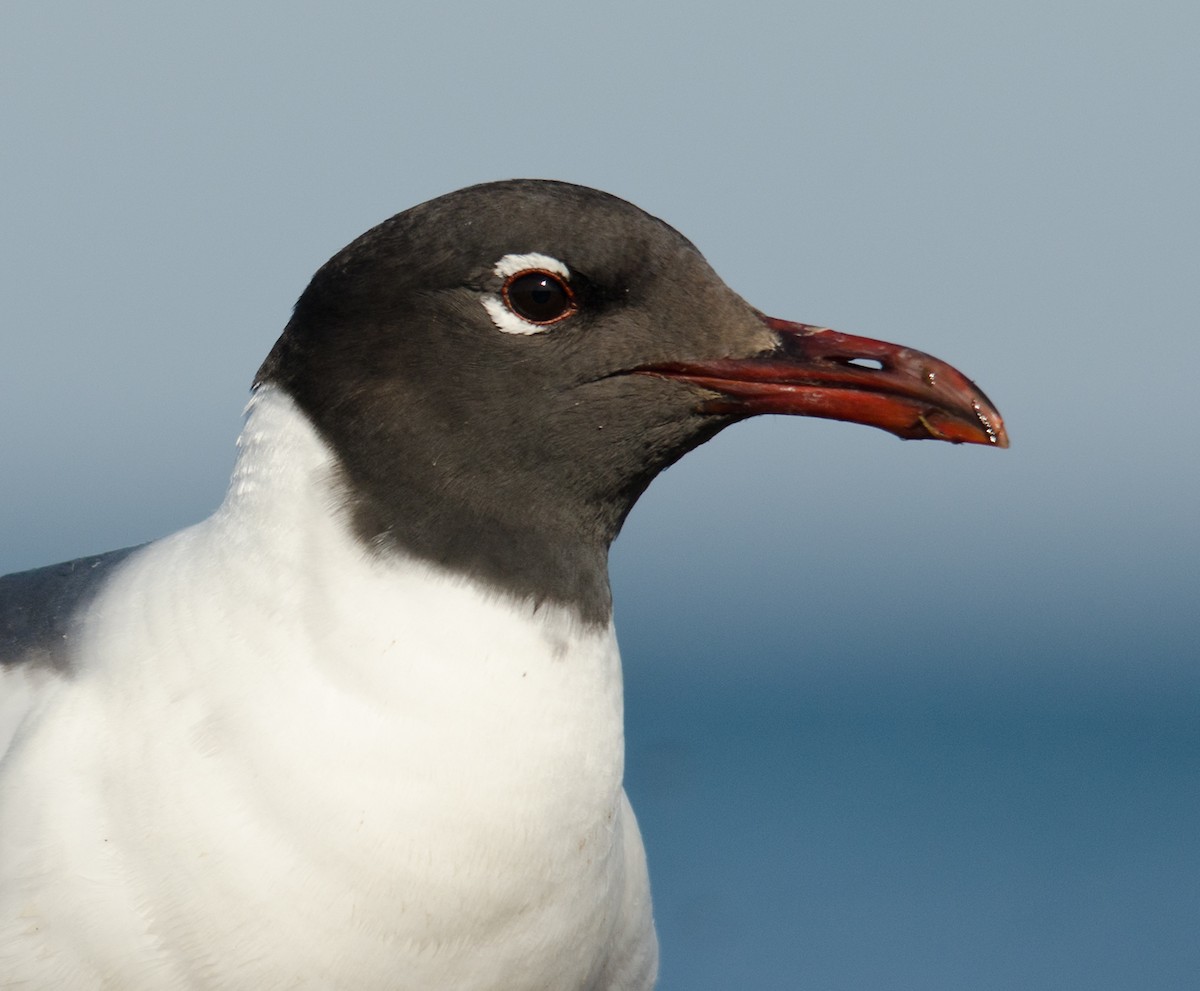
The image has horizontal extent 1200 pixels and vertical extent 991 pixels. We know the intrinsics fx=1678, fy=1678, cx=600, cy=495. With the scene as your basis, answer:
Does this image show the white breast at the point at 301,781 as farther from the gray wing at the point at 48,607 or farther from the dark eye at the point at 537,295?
the dark eye at the point at 537,295

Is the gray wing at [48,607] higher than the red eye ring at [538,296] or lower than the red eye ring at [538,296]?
lower

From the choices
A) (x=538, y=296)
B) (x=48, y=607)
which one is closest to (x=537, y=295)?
(x=538, y=296)

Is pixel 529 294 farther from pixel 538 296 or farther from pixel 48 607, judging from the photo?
pixel 48 607

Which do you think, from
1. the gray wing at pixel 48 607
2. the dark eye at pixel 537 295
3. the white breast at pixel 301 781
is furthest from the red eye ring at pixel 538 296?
the gray wing at pixel 48 607

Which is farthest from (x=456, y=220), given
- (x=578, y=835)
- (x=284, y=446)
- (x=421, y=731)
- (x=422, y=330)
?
(x=578, y=835)

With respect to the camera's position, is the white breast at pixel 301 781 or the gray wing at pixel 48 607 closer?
the white breast at pixel 301 781

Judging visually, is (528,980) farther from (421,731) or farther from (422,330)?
(422,330)

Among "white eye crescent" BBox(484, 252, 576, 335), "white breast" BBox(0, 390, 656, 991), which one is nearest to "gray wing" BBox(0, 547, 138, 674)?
"white breast" BBox(0, 390, 656, 991)

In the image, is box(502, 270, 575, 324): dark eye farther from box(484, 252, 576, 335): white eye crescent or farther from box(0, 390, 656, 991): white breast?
box(0, 390, 656, 991): white breast
